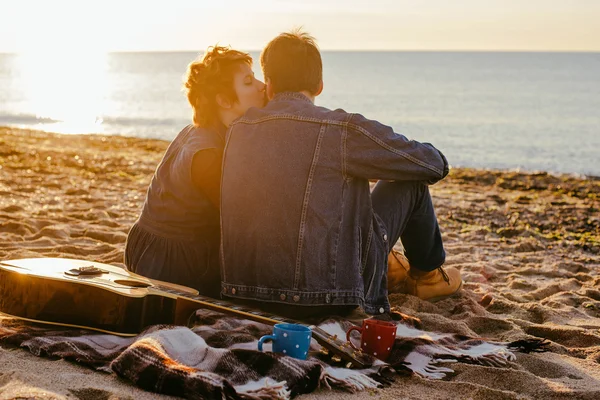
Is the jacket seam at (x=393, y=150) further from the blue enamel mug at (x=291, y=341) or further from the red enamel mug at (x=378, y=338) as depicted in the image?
the blue enamel mug at (x=291, y=341)

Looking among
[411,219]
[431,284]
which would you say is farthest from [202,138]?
[431,284]

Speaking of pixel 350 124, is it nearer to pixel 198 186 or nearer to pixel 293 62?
pixel 293 62

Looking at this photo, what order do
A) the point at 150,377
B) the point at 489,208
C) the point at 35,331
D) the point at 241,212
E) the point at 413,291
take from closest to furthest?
1. the point at 150,377
2. the point at 35,331
3. the point at 241,212
4. the point at 413,291
5. the point at 489,208

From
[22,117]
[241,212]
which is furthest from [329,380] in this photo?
[22,117]

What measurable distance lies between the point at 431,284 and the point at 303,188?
1.39 m

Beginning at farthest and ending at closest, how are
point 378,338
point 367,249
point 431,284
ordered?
point 431,284
point 367,249
point 378,338

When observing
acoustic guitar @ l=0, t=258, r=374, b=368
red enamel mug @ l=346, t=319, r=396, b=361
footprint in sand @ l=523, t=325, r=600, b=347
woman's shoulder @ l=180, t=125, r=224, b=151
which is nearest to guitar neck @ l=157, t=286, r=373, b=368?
acoustic guitar @ l=0, t=258, r=374, b=368

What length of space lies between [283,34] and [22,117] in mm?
32741

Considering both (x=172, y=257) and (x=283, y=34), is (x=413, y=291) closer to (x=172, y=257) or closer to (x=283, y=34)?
(x=172, y=257)

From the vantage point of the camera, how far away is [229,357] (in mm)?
2805

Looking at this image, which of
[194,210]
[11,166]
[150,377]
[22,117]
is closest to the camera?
[150,377]

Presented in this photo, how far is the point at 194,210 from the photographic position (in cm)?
383

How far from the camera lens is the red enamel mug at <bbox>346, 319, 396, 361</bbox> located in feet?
10.3

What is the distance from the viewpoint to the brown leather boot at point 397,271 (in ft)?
14.7
